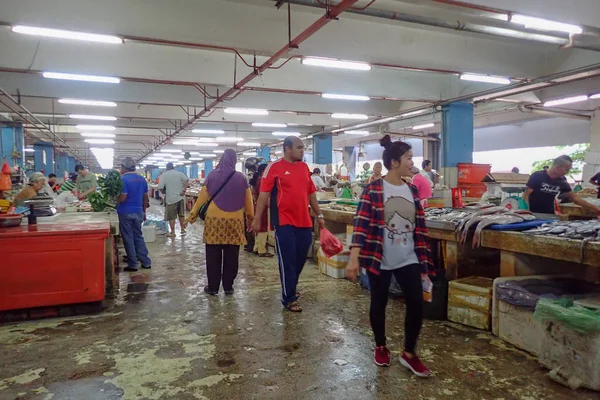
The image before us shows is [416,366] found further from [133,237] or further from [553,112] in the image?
[553,112]

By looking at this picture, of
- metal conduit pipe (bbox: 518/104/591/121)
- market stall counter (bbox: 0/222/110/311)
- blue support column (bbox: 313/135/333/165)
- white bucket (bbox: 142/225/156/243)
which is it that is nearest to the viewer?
market stall counter (bbox: 0/222/110/311)

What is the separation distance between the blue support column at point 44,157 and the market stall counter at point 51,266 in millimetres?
19212

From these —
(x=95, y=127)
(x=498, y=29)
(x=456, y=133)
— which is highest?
(x=498, y=29)

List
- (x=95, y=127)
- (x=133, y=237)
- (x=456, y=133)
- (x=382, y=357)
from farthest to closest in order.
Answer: (x=95, y=127), (x=456, y=133), (x=133, y=237), (x=382, y=357)

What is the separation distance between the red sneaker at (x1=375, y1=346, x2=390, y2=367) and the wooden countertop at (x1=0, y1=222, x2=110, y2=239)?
2.71 meters

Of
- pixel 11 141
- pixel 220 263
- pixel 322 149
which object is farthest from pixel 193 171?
pixel 220 263

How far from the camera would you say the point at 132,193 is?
5.82 meters

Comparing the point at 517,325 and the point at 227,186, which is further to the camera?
the point at 227,186

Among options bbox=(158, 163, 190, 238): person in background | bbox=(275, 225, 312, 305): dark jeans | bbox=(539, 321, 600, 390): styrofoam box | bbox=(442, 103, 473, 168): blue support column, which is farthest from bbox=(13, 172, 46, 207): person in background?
bbox=(442, 103, 473, 168): blue support column

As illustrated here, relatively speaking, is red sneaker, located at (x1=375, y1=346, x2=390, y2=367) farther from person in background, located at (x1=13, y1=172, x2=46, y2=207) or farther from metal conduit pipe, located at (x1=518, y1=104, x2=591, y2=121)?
metal conduit pipe, located at (x1=518, y1=104, x2=591, y2=121)

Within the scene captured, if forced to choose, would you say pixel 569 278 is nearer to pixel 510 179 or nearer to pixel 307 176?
pixel 307 176

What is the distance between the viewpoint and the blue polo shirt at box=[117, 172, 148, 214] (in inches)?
228

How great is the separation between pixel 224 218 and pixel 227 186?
35 cm

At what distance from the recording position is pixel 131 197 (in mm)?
5828
